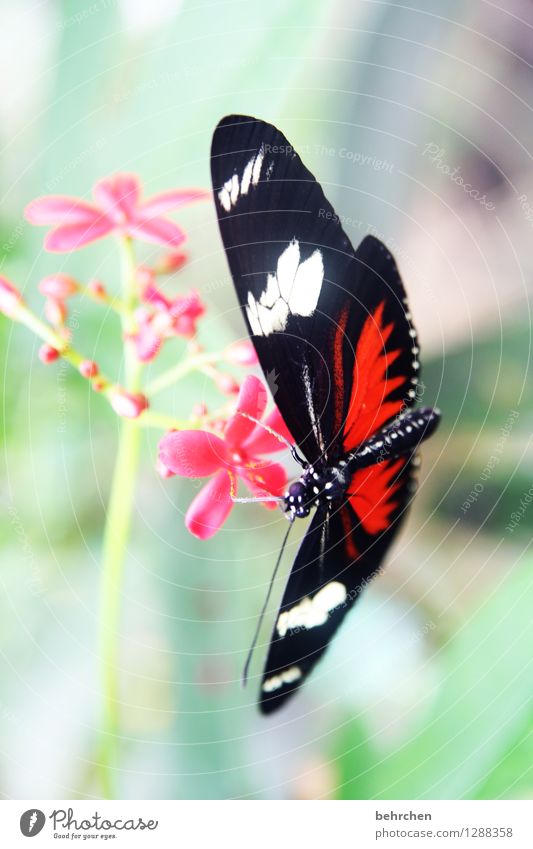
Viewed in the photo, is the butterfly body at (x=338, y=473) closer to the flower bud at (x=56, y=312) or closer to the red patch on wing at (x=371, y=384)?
the red patch on wing at (x=371, y=384)

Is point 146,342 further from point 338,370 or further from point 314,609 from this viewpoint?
point 314,609

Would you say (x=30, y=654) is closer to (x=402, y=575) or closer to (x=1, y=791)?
(x=1, y=791)

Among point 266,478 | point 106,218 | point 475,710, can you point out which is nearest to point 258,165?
point 106,218
